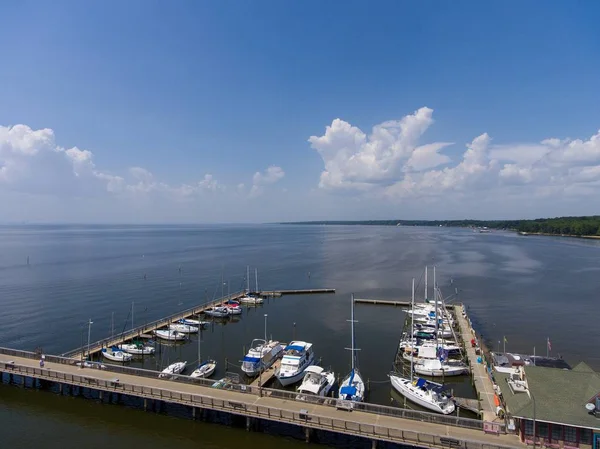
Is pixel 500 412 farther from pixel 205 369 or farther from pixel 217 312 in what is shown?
pixel 217 312

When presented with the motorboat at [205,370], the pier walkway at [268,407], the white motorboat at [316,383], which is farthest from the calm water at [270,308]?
the white motorboat at [316,383]

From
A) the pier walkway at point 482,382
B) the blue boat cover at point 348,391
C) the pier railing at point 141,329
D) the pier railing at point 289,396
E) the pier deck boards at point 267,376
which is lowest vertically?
the pier deck boards at point 267,376

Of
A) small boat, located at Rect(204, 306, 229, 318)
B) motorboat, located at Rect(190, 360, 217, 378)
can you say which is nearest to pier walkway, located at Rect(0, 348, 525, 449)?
motorboat, located at Rect(190, 360, 217, 378)

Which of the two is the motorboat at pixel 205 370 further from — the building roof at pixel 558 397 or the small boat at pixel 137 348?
the building roof at pixel 558 397

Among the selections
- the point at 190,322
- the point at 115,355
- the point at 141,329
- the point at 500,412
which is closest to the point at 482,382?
the point at 500,412

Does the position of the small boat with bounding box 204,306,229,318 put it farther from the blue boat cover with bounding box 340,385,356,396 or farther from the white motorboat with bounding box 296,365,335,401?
the blue boat cover with bounding box 340,385,356,396

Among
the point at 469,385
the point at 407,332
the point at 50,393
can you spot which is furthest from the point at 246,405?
the point at 407,332
